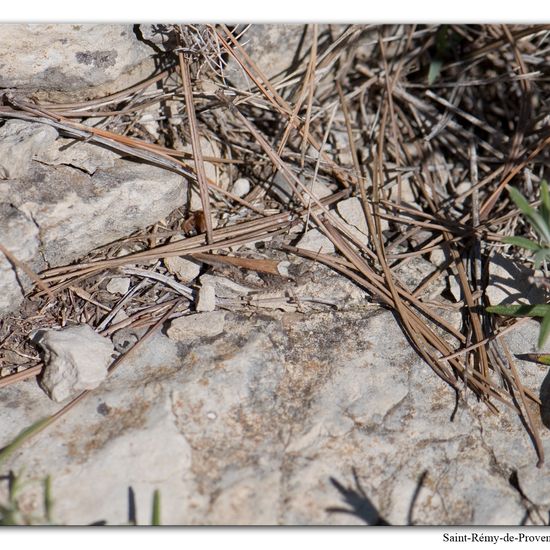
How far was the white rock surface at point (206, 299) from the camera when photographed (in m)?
1.93

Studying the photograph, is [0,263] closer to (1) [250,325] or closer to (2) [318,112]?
(1) [250,325]

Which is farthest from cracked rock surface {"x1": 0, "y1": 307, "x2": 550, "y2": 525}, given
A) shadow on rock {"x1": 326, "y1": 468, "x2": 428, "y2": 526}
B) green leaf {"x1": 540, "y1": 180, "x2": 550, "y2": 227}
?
green leaf {"x1": 540, "y1": 180, "x2": 550, "y2": 227}

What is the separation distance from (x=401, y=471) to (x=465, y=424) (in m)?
0.26

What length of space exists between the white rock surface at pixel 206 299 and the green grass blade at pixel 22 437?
1.79 feet

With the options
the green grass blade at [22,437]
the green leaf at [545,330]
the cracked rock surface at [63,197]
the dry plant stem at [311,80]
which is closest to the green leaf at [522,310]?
the green leaf at [545,330]

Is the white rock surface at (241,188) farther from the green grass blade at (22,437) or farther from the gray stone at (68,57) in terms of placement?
the green grass blade at (22,437)

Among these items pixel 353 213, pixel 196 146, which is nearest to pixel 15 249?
pixel 196 146

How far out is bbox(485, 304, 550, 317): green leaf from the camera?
6.22ft

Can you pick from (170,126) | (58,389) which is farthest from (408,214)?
(58,389)

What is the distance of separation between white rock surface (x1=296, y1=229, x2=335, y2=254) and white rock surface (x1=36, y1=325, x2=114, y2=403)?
752mm

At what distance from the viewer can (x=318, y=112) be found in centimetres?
237

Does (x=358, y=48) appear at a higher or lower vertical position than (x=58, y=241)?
higher

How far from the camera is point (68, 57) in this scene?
2.04 meters

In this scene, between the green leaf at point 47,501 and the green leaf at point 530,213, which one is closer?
the green leaf at point 47,501
